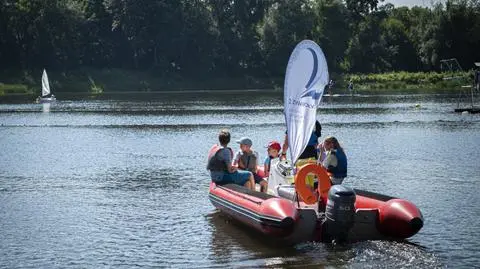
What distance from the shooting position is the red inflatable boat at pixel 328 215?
14.1m

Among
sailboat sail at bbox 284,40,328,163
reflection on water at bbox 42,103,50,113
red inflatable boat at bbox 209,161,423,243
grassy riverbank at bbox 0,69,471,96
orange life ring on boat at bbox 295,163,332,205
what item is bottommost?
reflection on water at bbox 42,103,50,113

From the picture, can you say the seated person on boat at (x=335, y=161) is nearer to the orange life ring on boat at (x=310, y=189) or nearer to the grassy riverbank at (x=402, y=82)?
the orange life ring on boat at (x=310, y=189)

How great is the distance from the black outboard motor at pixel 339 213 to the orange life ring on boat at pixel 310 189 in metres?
0.99

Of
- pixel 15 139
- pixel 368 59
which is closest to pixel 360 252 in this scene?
pixel 15 139

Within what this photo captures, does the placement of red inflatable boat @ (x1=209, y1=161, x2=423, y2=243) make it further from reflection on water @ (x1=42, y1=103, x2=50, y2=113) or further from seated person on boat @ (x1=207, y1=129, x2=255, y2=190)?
reflection on water @ (x1=42, y1=103, x2=50, y2=113)

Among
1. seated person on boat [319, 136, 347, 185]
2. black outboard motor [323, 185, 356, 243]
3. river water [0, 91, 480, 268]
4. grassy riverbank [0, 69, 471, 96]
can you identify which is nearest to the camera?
black outboard motor [323, 185, 356, 243]

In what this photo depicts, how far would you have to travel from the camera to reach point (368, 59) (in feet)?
356

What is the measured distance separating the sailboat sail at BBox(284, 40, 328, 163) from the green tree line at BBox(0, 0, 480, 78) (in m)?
86.0

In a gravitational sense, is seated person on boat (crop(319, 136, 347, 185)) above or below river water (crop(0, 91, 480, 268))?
above

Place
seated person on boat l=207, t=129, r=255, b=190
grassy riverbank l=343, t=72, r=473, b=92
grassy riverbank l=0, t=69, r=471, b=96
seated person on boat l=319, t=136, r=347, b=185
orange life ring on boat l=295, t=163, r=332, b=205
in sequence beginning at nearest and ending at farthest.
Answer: orange life ring on boat l=295, t=163, r=332, b=205, seated person on boat l=319, t=136, r=347, b=185, seated person on boat l=207, t=129, r=255, b=190, grassy riverbank l=343, t=72, r=473, b=92, grassy riverbank l=0, t=69, r=471, b=96

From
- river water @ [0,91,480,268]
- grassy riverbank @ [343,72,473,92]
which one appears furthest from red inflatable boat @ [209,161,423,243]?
grassy riverbank @ [343,72,473,92]

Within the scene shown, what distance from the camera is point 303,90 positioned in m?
16.4

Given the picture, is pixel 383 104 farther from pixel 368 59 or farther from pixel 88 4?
pixel 88 4

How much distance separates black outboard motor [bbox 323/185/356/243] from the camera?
551 inches
